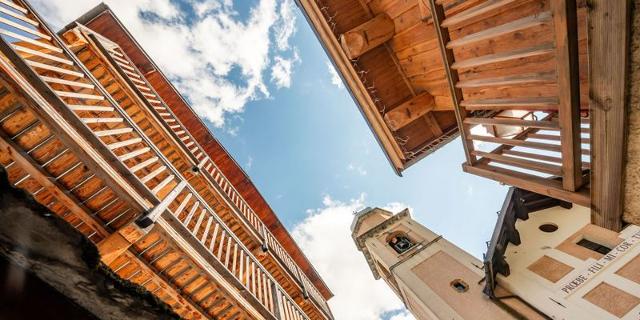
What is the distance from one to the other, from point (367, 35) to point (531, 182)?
3356mm

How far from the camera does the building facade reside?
7336mm

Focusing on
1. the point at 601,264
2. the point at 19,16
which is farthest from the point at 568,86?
the point at 601,264

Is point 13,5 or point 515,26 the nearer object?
point 515,26

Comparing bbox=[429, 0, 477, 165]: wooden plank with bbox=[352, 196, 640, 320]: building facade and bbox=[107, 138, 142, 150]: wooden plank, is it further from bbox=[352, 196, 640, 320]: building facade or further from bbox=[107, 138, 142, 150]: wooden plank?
bbox=[352, 196, 640, 320]: building facade

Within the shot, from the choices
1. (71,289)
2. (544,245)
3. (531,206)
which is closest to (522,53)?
(71,289)

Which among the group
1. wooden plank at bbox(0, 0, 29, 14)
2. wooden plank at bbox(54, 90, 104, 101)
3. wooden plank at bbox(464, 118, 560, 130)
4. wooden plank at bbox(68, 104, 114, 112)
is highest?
wooden plank at bbox(0, 0, 29, 14)

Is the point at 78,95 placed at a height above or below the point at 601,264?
above

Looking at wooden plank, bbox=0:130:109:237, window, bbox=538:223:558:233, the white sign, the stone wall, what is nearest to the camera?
the stone wall

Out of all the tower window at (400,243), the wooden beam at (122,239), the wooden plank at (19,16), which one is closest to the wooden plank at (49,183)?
the wooden beam at (122,239)

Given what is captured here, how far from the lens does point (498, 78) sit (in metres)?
3.38

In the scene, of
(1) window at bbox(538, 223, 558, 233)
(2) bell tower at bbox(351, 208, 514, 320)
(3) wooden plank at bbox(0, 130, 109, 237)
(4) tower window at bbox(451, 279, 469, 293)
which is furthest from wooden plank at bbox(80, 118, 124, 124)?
(4) tower window at bbox(451, 279, 469, 293)

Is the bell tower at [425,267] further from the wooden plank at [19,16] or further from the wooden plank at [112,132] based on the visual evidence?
the wooden plank at [19,16]

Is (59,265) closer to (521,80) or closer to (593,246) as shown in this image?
(521,80)

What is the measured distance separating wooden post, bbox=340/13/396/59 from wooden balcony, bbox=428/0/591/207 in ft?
3.68
